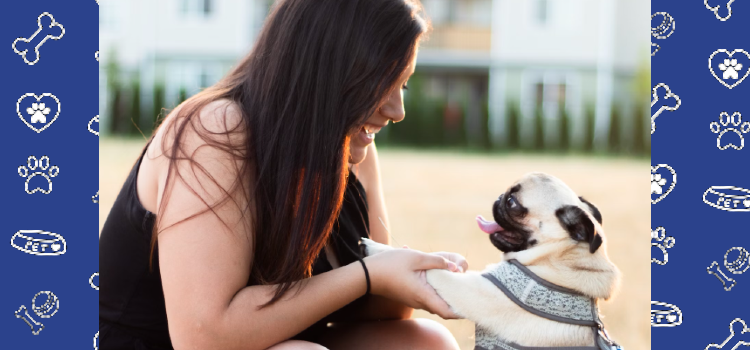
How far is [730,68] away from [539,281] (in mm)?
967

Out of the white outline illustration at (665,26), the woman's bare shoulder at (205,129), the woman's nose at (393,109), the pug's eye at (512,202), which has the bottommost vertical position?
the pug's eye at (512,202)

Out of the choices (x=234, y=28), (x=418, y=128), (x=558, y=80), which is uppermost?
(x=234, y=28)

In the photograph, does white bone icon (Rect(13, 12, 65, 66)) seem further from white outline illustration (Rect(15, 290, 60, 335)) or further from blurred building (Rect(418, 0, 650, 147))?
blurred building (Rect(418, 0, 650, 147))

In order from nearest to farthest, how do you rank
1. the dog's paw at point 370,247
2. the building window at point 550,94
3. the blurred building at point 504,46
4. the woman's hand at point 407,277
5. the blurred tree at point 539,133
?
the woman's hand at point 407,277 < the dog's paw at point 370,247 < the blurred tree at point 539,133 < the blurred building at point 504,46 < the building window at point 550,94

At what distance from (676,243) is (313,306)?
51.1 inches

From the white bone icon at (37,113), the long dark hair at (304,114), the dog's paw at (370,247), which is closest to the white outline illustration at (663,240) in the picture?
the dog's paw at (370,247)

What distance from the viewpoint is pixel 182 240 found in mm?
1852

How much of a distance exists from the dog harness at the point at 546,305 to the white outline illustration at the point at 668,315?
31 centimetres

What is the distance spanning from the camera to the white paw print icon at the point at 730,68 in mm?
2277

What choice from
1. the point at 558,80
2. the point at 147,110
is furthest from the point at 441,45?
the point at 147,110

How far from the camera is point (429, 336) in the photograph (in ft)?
8.03

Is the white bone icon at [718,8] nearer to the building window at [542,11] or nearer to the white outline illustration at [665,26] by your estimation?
the white outline illustration at [665,26]

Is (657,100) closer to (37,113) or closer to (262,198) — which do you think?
(262,198)

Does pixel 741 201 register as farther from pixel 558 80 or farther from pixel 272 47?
pixel 558 80
